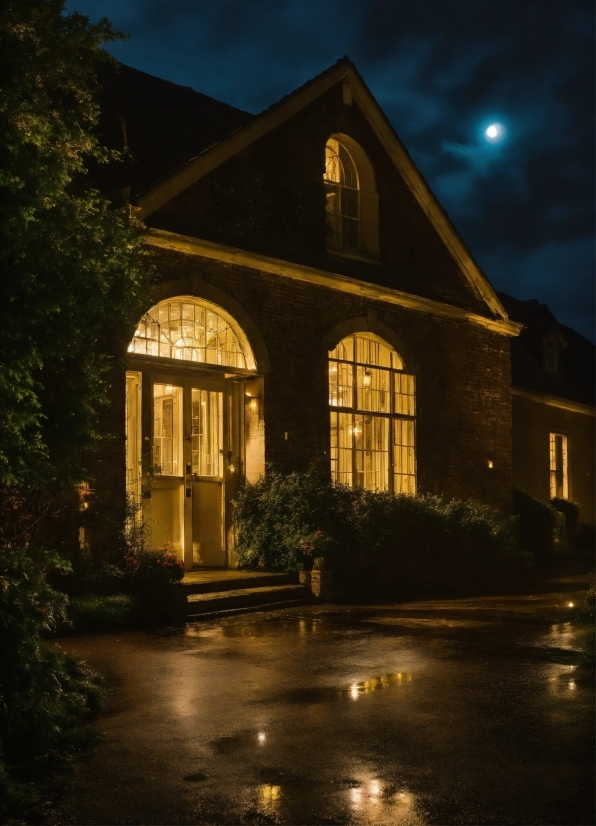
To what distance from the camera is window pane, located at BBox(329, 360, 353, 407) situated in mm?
16359

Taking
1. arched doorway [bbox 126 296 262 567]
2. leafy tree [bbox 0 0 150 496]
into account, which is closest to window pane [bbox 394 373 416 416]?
arched doorway [bbox 126 296 262 567]

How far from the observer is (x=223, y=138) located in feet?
49.2

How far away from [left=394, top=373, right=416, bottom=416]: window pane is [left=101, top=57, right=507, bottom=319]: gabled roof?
2.98 meters

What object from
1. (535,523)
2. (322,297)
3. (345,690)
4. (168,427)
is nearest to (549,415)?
(535,523)

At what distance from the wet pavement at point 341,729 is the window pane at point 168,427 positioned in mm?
4024

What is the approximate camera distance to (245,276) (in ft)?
49.2

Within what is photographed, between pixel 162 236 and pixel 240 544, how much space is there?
4620 mm

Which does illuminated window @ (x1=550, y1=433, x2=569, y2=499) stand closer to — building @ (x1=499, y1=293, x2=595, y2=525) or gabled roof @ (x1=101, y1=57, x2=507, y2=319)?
building @ (x1=499, y1=293, x2=595, y2=525)

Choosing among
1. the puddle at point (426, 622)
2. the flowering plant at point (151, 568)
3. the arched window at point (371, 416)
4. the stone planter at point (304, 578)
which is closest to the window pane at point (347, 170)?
the arched window at point (371, 416)

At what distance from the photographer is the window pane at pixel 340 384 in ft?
53.7

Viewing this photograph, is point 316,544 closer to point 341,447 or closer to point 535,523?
point 341,447

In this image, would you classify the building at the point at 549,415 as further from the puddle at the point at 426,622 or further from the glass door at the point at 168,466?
the puddle at the point at 426,622

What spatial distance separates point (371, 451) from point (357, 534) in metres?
3.28

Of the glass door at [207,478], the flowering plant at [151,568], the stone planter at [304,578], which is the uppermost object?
the glass door at [207,478]
